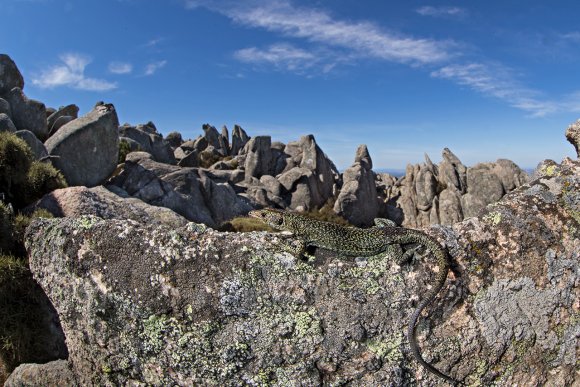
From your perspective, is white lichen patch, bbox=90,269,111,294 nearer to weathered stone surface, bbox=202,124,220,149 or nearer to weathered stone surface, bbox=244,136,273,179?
weathered stone surface, bbox=244,136,273,179

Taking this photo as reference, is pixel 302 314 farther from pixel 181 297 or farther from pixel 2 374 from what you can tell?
pixel 2 374

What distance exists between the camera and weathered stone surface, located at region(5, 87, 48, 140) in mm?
31234

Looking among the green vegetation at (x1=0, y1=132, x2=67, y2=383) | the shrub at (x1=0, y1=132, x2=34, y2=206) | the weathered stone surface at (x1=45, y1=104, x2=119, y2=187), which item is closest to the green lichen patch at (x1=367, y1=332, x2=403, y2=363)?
the green vegetation at (x1=0, y1=132, x2=67, y2=383)

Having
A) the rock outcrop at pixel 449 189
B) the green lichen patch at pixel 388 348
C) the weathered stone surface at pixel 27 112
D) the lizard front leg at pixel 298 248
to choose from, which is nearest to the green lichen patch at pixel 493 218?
the green lichen patch at pixel 388 348

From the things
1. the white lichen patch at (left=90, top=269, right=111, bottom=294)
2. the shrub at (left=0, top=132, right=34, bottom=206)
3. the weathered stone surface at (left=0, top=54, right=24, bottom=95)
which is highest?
the weathered stone surface at (left=0, top=54, right=24, bottom=95)

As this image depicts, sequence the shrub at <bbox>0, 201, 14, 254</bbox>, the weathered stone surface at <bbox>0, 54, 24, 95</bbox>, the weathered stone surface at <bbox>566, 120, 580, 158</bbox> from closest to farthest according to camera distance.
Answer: the weathered stone surface at <bbox>566, 120, 580, 158</bbox> < the shrub at <bbox>0, 201, 14, 254</bbox> < the weathered stone surface at <bbox>0, 54, 24, 95</bbox>

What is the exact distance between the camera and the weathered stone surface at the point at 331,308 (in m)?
5.52

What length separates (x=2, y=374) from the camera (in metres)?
7.96

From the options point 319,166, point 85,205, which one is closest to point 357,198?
point 319,166

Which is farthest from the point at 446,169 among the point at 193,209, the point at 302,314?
the point at 302,314

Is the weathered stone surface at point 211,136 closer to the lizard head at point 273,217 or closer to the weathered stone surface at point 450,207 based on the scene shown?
the weathered stone surface at point 450,207

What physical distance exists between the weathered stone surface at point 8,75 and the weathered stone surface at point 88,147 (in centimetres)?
1222

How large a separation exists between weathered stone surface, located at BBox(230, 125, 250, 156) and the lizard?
78138mm

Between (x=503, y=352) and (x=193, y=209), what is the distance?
29340 mm
